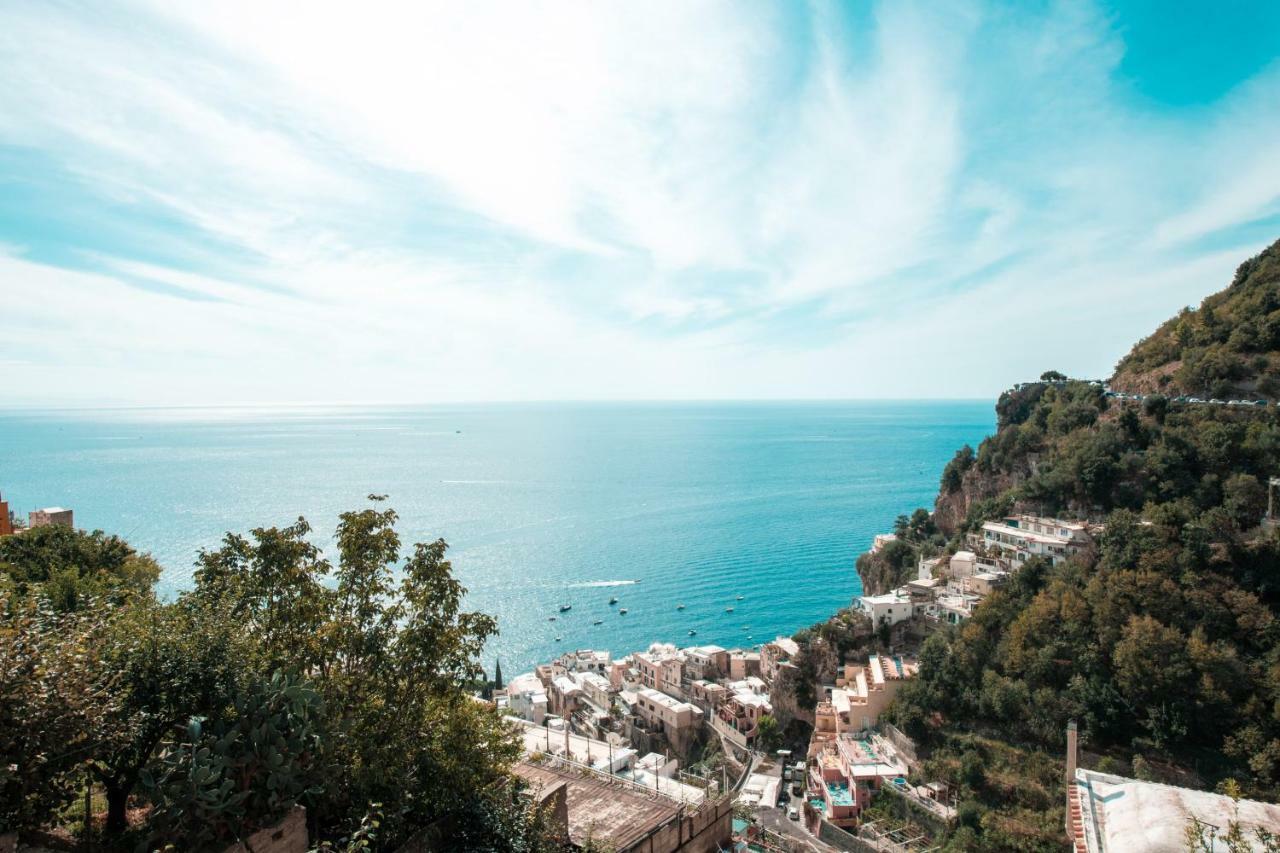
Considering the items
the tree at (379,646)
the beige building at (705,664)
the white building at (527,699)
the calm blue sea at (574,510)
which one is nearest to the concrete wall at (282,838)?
the tree at (379,646)

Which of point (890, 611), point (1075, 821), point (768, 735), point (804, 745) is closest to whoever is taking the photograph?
point (1075, 821)

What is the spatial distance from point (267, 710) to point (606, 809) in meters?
6.49

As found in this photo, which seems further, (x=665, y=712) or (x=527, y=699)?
(x=527, y=699)

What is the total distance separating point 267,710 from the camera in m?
7.15

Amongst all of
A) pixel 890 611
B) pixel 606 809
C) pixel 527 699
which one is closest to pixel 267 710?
pixel 606 809

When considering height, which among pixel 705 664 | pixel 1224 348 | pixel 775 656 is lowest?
pixel 705 664

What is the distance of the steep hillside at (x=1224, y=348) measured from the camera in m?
32.8

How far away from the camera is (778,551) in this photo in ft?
216

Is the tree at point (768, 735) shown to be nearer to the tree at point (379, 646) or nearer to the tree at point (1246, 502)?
the tree at point (1246, 502)

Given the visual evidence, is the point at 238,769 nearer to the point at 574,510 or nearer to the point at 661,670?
the point at 661,670

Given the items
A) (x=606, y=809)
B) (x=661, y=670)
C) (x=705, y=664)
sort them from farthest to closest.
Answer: (x=705, y=664) < (x=661, y=670) < (x=606, y=809)

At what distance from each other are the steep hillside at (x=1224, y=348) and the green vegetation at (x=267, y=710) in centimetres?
3893

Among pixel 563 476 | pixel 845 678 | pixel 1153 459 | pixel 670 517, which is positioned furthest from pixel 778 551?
pixel 563 476

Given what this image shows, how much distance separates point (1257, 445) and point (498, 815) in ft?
112
